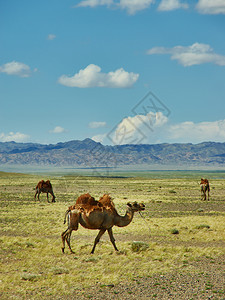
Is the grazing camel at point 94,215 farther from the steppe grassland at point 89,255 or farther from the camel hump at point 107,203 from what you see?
the steppe grassland at point 89,255

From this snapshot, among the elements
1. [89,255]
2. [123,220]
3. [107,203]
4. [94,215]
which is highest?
[107,203]

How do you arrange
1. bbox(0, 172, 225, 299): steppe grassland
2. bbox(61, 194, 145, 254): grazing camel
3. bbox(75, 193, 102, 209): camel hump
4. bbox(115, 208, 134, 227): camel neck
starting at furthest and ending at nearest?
bbox(115, 208, 134, 227): camel neck
bbox(75, 193, 102, 209): camel hump
bbox(61, 194, 145, 254): grazing camel
bbox(0, 172, 225, 299): steppe grassland

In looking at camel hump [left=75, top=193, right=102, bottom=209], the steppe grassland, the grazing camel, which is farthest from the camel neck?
the steppe grassland

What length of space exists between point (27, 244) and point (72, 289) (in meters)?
5.95

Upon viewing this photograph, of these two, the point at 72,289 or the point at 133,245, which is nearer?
the point at 72,289

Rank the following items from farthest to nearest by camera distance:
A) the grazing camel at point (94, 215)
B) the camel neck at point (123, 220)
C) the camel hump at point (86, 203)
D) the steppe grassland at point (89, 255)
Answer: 1. the camel neck at point (123, 220)
2. the camel hump at point (86, 203)
3. the grazing camel at point (94, 215)
4. the steppe grassland at point (89, 255)

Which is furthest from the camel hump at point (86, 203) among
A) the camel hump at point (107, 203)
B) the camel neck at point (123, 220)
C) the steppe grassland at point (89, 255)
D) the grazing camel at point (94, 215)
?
the steppe grassland at point (89, 255)

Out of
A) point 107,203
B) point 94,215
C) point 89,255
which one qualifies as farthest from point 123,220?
point 89,255

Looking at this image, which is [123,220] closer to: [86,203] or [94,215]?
[94,215]

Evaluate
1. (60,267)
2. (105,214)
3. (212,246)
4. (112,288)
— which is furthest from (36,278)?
(212,246)

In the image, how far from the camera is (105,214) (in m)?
13.6

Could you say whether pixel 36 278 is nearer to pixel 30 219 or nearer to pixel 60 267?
pixel 60 267

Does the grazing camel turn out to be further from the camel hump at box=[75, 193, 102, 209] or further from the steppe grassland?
the steppe grassland

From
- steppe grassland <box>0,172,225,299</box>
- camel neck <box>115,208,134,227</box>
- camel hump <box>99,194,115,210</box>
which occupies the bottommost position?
steppe grassland <box>0,172,225,299</box>
